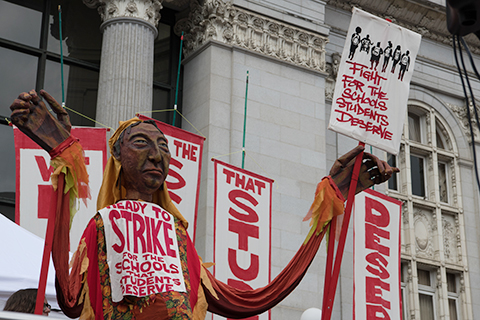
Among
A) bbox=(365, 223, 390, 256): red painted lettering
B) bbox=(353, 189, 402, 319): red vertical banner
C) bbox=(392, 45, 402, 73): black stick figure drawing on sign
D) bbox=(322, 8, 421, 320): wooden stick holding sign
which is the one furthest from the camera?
bbox=(365, 223, 390, 256): red painted lettering

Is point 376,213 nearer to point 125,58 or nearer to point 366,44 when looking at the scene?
point 366,44

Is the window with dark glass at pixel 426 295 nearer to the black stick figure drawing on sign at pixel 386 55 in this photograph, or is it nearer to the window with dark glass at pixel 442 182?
the window with dark glass at pixel 442 182

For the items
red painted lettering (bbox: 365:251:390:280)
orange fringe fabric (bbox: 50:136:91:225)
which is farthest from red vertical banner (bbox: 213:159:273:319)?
orange fringe fabric (bbox: 50:136:91:225)

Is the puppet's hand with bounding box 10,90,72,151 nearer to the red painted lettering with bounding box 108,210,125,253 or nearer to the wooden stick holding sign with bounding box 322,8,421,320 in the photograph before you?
the red painted lettering with bounding box 108,210,125,253

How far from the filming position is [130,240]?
5797mm

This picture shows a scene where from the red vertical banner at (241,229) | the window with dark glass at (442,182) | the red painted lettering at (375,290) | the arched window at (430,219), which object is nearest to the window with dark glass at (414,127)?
the arched window at (430,219)

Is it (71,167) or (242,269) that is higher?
(242,269)

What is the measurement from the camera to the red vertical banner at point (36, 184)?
10.4 meters

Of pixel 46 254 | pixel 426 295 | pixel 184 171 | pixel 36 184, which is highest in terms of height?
pixel 184 171

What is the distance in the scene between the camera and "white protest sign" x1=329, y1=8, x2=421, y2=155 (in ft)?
25.3

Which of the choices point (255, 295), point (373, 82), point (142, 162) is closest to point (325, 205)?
point (255, 295)

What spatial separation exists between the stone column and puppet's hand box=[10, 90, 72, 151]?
322 inches

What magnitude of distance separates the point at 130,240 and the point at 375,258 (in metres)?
7.81

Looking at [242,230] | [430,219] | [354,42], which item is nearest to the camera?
[354,42]
